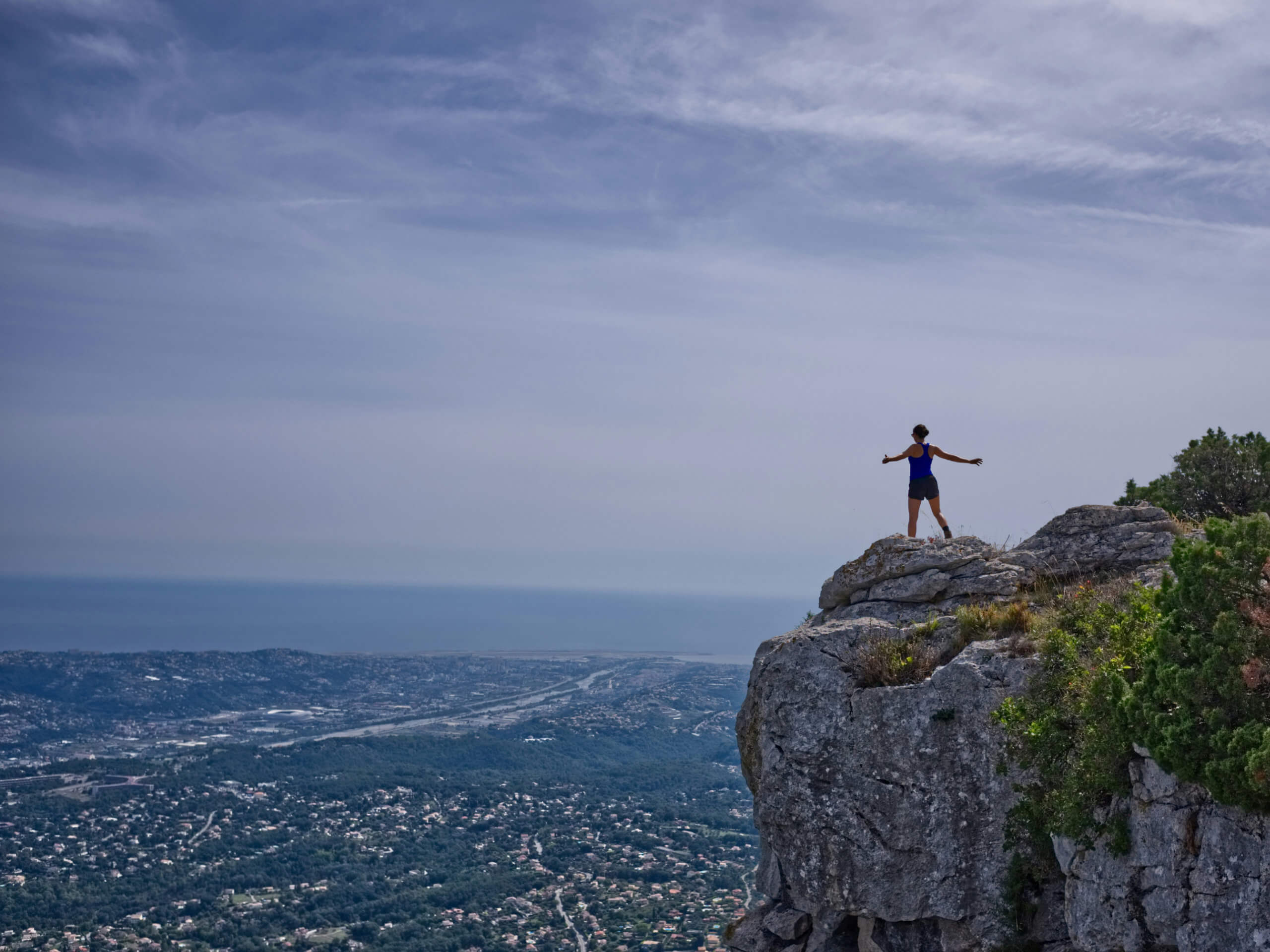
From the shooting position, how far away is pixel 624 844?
54.3 meters

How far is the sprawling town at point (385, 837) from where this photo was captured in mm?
42625

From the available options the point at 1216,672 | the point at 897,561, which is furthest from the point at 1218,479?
the point at 1216,672

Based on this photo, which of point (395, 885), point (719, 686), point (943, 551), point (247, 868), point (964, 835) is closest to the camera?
point (964, 835)

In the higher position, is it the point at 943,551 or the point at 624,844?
the point at 943,551

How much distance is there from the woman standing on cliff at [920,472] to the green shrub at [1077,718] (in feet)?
13.1

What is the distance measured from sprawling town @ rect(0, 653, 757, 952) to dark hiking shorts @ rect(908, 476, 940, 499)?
17499mm

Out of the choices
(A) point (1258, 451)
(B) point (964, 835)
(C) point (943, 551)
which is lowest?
(B) point (964, 835)

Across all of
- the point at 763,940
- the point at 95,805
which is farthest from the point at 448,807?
the point at 763,940

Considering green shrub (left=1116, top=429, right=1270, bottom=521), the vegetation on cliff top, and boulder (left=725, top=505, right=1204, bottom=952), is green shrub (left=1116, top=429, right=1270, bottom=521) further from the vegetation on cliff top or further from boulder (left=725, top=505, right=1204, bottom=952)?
the vegetation on cliff top

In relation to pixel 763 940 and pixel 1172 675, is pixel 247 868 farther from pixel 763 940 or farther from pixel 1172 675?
pixel 1172 675

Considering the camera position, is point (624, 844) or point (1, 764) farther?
Answer: point (1, 764)

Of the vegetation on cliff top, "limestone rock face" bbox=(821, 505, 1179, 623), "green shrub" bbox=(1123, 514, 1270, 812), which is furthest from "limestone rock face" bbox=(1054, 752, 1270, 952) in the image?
"limestone rock face" bbox=(821, 505, 1179, 623)

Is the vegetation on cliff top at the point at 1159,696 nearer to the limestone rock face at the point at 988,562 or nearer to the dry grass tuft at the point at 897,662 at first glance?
the dry grass tuft at the point at 897,662

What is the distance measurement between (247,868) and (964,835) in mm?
53041
